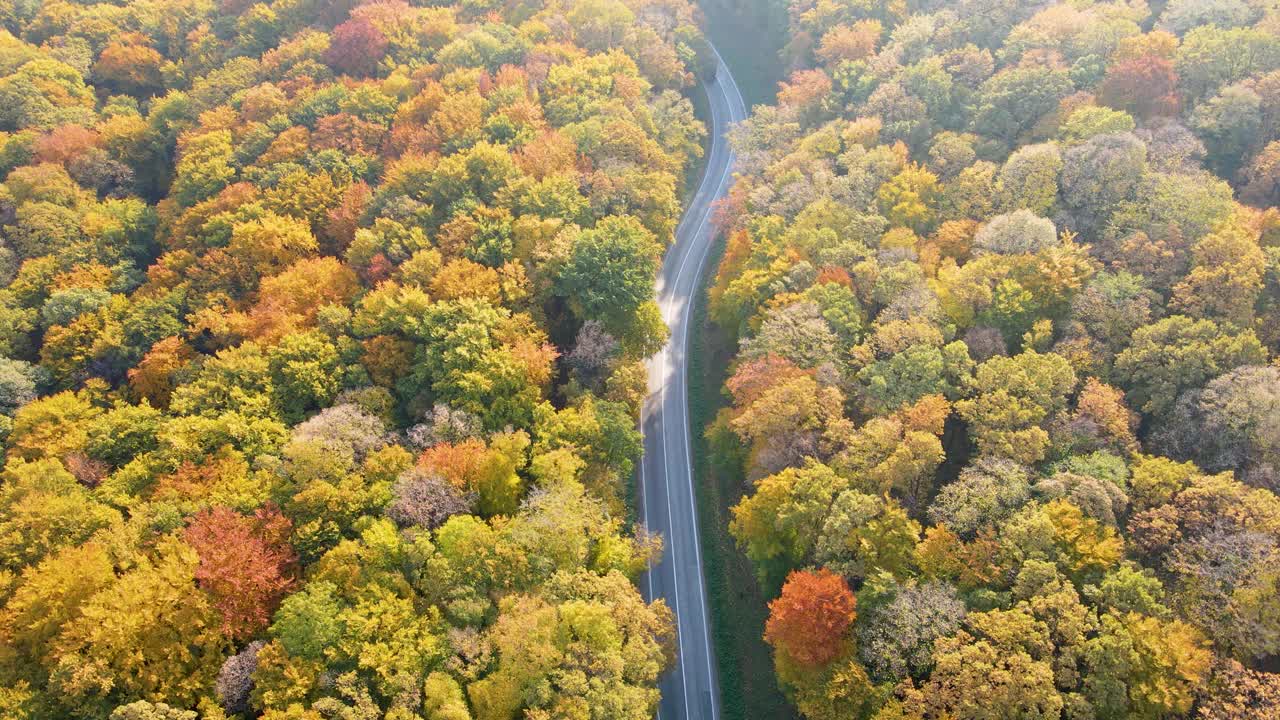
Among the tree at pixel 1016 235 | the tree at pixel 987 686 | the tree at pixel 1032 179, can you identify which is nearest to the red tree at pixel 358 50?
the tree at pixel 1016 235

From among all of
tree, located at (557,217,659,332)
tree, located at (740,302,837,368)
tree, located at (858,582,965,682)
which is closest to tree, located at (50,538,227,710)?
tree, located at (557,217,659,332)

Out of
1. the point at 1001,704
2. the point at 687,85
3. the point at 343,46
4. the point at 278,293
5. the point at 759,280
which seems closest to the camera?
the point at 1001,704

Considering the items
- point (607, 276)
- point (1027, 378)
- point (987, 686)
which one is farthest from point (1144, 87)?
point (987, 686)

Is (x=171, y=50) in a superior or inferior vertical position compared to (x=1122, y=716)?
Result: inferior

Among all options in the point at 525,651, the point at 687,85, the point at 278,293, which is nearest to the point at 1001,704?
the point at 525,651

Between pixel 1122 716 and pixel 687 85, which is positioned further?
pixel 687 85

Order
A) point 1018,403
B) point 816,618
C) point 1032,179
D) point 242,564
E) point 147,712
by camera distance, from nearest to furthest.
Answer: point 147,712 → point 242,564 → point 816,618 → point 1018,403 → point 1032,179

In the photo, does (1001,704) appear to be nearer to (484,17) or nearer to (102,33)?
(484,17)

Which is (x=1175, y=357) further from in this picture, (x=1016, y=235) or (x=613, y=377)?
(x=613, y=377)

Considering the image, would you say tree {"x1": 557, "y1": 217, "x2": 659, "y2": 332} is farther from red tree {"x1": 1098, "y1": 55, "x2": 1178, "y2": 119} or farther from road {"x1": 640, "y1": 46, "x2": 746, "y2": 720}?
red tree {"x1": 1098, "y1": 55, "x2": 1178, "y2": 119}
